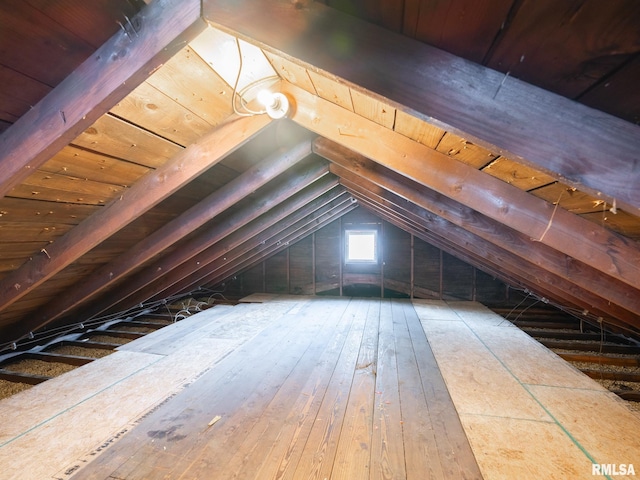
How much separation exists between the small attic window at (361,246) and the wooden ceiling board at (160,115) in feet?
15.0

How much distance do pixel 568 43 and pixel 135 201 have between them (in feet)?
A: 6.41

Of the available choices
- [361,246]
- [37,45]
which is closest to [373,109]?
[37,45]

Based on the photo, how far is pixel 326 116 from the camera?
4.79 ft

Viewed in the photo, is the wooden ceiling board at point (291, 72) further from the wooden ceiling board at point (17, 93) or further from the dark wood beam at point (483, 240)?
the dark wood beam at point (483, 240)

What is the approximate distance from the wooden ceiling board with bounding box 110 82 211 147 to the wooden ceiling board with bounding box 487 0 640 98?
3.96 ft

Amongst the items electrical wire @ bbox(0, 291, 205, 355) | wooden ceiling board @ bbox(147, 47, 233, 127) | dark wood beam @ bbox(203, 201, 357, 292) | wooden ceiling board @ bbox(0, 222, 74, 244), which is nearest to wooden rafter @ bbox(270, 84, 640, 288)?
wooden ceiling board @ bbox(147, 47, 233, 127)

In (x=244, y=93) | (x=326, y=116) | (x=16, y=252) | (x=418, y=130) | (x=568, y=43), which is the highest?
(x=244, y=93)

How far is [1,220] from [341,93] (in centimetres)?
175

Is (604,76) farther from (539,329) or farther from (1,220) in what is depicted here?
(539,329)

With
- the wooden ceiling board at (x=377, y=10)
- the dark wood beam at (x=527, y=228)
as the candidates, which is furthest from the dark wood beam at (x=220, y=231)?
the wooden ceiling board at (x=377, y=10)

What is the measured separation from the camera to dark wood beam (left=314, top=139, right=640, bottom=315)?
1185mm

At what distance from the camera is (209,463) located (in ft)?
4.75

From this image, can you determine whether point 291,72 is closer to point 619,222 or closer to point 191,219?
point 619,222

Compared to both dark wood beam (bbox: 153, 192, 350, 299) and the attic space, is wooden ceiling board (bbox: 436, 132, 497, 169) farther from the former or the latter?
dark wood beam (bbox: 153, 192, 350, 299)
